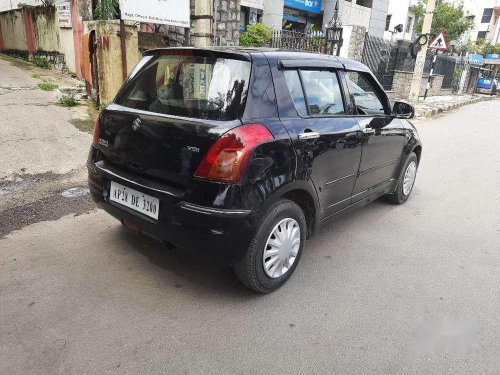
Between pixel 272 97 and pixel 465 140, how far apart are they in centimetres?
862

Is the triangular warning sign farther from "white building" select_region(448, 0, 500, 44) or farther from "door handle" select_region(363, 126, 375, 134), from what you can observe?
"white building" select_region(448, 0, 500, 44)

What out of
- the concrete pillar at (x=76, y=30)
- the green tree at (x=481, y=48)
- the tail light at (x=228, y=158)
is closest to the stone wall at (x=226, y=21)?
the concrete pillar at (x=76, y=30)

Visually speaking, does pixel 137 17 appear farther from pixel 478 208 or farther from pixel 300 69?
pixel 478 208

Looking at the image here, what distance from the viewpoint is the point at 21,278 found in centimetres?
276

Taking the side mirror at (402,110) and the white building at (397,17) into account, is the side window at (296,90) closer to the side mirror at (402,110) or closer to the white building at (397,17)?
the side mirror at (402,110)

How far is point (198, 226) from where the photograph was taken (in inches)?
92.7

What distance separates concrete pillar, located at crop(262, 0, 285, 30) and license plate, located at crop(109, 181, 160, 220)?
58.8 ft

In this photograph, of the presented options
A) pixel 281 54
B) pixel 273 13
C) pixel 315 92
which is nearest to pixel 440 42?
pixel 273 13

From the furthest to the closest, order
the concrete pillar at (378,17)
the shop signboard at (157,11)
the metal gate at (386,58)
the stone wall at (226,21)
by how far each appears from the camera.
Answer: the concrete pillar at (378,17) < the metal gate at (386,58) < the stone wall at (226,21) < the shop signboard at (157,11)

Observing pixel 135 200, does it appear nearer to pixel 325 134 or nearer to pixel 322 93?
pixel 325 134

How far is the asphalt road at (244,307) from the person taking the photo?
2.17 m

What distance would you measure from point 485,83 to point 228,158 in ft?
112

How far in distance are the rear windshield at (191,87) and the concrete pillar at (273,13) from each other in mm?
17447

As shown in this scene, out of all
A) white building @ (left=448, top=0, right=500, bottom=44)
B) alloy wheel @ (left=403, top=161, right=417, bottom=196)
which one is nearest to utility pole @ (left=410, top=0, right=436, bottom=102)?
alloy wheel @ (left=403, top=161, right=417, bottom=196)
